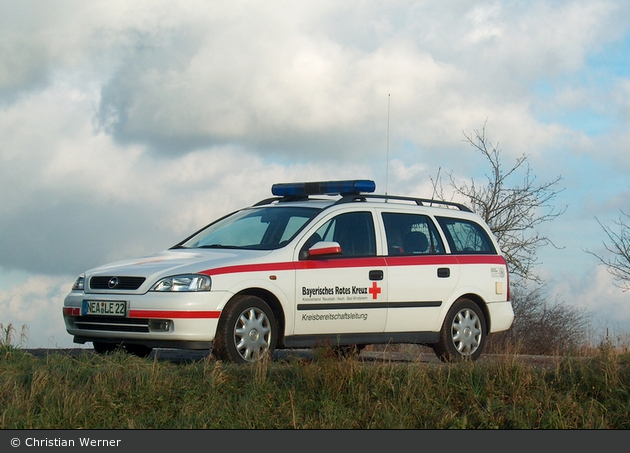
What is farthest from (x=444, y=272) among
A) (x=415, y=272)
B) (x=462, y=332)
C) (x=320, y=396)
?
(x=320, y=396)

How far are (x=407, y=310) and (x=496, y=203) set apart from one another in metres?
11.6

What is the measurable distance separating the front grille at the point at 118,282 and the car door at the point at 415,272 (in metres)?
2.95

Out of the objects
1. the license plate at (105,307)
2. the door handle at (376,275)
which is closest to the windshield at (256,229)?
the door handle at (376,275)

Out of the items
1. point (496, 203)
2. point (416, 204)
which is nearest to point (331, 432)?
point (416, 204)

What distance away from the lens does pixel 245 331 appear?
916 centimetres

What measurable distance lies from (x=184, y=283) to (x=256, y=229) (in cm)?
168

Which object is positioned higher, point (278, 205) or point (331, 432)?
point (278, 205)

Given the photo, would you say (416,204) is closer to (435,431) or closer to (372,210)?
(372,210)

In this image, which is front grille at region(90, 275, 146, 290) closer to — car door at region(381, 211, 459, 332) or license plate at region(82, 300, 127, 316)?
license plate at region(82, 300, 127, 316)

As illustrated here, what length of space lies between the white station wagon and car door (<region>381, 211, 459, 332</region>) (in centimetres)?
2

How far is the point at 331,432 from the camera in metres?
6.88

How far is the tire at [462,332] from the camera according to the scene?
432 inches

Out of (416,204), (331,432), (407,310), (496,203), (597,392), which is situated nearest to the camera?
(331,432)

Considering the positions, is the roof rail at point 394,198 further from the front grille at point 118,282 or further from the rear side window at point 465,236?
the front grille at point 118,282
